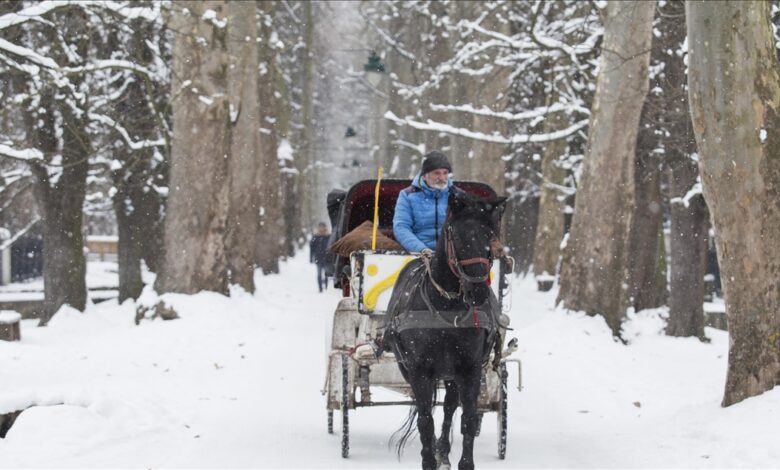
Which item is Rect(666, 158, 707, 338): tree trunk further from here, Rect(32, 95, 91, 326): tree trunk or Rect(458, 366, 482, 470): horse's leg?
Rect(458, 366, 482, 470): horse's leg

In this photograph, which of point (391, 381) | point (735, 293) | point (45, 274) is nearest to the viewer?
point (391, 381)

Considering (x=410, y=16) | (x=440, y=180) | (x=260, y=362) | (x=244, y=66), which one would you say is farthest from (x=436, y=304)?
(x=410, y=16)

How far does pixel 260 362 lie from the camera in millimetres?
13945

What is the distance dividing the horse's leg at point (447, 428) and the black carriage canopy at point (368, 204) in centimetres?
209

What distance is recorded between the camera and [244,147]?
2619cm

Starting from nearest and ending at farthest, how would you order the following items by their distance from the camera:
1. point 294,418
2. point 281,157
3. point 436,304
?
1. point 436,304
2. point 294,418
3. point 281,157

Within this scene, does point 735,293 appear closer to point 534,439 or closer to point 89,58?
point 534,439

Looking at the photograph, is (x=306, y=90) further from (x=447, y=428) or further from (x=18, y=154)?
(x=447, y=428)

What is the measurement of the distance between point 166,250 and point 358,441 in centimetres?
938

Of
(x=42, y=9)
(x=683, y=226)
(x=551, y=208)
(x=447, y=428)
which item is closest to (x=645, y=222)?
(x=683, y=226)

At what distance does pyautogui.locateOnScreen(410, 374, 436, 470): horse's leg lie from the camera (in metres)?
7.45

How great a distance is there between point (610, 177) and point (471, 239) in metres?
10.5

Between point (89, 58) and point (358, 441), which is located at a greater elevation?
point (89, 58)

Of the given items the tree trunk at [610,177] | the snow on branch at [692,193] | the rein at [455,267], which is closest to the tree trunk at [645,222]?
the snow on branch at [692,193]
